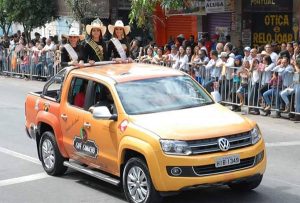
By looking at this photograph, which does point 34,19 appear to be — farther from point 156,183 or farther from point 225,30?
point 156,183

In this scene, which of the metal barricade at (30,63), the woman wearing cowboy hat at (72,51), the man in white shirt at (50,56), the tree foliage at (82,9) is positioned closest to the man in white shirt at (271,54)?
the woman wearing cowboy hat at (72,51)

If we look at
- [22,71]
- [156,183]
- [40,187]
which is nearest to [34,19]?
[22,71]

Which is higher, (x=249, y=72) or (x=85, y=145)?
(x=249, y=72)

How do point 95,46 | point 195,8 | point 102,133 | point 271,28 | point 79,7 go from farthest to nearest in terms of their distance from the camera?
point 79,7 → point 195,8 → point 271,28 → point 95,46 → point 102,133

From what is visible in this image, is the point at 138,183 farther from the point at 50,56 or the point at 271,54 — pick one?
the point at 50,56

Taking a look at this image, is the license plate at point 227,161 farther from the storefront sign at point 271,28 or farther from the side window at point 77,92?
the storefront sign at point 271,28

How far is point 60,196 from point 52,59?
50.5 feet

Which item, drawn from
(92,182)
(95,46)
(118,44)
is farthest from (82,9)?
(92,182)

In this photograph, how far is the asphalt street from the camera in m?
7.79

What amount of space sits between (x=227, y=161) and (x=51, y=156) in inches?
132

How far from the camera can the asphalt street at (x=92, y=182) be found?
25.6 feet

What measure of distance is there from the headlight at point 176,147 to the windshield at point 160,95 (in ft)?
2.85

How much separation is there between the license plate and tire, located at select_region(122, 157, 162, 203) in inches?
31.2

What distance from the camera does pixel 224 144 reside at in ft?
22.6
